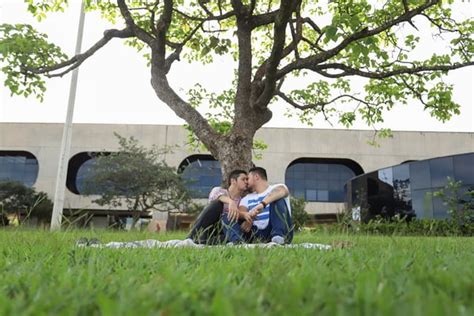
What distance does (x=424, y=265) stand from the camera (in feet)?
6.82

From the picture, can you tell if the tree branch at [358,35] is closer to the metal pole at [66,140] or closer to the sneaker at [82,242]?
the sneaker at [82,242]

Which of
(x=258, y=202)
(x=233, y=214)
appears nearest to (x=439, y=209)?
(x=258, y=202)

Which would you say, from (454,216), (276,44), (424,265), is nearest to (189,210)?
(454,216)

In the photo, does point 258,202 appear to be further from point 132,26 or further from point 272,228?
point 132,26

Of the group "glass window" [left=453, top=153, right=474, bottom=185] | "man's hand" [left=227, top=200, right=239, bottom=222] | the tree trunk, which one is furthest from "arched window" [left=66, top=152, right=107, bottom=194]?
"man's hand" [left=227, top=200, right=239, bottom=222]

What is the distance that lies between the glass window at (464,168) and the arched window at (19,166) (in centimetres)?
3435

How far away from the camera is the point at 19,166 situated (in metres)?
39.8

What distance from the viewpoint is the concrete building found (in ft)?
124

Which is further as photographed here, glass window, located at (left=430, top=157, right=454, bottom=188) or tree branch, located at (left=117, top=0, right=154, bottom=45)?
glass window, located at (left=430, top=157, right=454, bottom=188)

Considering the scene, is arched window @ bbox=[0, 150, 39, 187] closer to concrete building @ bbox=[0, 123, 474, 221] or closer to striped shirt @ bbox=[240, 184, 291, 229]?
concrete building @ bbox=[0, 123, 474, 221]

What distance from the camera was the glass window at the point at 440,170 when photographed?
76.6 feet

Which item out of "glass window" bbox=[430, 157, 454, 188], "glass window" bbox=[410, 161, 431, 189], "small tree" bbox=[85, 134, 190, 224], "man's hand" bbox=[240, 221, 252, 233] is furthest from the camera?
"small tree" bbox=[85, 134, 190, 224]

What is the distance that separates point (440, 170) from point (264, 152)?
1742 centimetres

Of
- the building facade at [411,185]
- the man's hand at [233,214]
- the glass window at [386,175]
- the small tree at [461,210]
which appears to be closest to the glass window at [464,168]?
the building facade at [411,185]
